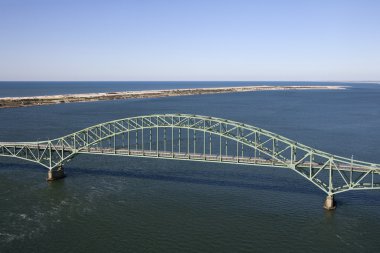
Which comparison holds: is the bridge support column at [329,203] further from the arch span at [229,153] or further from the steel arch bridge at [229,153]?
the arch span at [229,153]

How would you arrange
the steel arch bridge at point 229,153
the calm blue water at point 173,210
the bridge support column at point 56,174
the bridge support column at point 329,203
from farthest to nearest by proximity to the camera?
the bridge support column at point 56,174 < the bridge support column at point 329,203 < the steel arch bridge at point 229,153 < the calm blue water at point 173,210

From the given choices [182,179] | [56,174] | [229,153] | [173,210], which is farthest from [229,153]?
[56,174]

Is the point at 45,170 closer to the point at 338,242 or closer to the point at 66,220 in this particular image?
the point at 66,220

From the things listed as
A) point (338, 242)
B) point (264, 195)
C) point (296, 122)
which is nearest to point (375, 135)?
point (296, 122)

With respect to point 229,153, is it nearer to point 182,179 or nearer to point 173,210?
point 182,179

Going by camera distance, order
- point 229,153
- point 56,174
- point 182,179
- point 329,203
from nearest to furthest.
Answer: point 329,203 → point 182,179 → point 56,174 → point 229,153

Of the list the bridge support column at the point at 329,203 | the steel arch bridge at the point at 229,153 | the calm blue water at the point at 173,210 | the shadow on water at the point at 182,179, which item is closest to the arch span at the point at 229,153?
the steel arch bridge at the point at 229,153

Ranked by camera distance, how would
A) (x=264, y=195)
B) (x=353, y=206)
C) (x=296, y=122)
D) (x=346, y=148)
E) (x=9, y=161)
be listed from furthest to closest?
1. (x=296, y=122)
2. (x=346, y=148)
3. (x=9, y=161)
4. (x=264, y=195)
5. (x=353, y=206)

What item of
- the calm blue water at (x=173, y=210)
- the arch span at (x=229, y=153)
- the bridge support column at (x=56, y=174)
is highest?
the arch span at (x=229, y=153)
